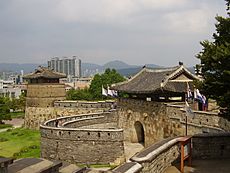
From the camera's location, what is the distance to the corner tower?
39281 millimetres

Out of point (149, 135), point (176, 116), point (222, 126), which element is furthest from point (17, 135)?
point (222, 126)

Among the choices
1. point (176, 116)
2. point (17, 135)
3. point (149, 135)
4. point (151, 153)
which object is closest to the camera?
point (151, 153)

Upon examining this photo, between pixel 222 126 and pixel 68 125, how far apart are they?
1174 centimetres

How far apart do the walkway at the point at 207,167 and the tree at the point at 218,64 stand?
1.80 m

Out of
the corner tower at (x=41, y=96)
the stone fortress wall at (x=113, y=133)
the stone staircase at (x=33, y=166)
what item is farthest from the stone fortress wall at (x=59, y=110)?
the stone staircase at (x=33, y=166)

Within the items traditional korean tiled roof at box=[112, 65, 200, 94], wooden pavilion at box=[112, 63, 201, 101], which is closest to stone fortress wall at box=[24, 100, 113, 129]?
traditional korean tiled roof at box=[112, 65, 200, 94]

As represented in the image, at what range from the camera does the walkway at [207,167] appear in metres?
10.7

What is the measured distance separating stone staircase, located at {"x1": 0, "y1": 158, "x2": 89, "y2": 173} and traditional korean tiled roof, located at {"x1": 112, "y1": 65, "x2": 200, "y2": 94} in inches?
709

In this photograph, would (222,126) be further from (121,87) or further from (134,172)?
(121,87)

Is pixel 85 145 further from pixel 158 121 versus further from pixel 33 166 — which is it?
pixel 33 166

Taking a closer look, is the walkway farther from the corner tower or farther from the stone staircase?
the corner tower

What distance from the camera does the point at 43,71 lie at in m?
40.1

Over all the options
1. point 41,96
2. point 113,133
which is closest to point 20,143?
point 41,96

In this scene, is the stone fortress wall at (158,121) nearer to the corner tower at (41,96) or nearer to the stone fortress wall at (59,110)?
the stone fortress wall at (59,110)
